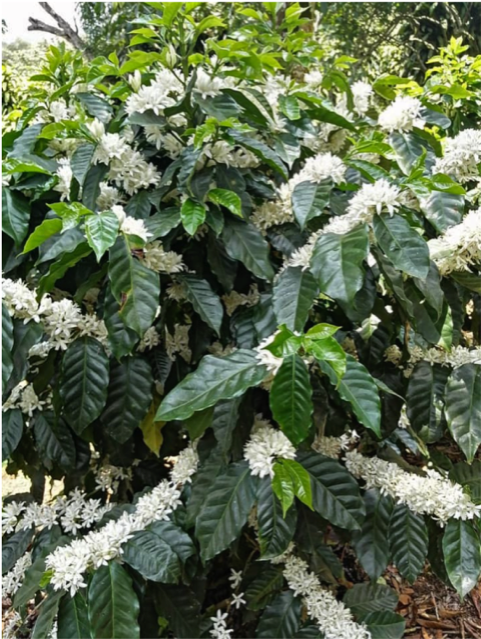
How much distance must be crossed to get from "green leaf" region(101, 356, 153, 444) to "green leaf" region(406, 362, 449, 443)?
0.48 metres

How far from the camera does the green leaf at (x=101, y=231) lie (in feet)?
2.81

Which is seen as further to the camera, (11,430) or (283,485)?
(11,430)

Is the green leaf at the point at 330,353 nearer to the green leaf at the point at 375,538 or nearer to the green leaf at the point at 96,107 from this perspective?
the green leaf at the point at 375,538

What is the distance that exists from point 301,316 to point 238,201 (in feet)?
0.76

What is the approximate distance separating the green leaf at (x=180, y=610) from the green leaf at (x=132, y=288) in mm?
503

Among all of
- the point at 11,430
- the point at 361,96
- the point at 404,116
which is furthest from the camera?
the point at 361,96

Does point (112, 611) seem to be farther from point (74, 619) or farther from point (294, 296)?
point (294, 296)

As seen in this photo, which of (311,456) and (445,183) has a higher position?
(445,183)

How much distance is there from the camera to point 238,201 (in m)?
0.98

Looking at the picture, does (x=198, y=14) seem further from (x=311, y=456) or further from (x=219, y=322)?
(x=311, y=456)

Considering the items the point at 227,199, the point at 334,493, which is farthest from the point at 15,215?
the point at 334,493

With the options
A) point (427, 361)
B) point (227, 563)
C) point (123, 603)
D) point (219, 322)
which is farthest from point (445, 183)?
point (227, 563)

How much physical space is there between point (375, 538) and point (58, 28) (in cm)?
262

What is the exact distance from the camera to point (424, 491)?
1.00 meters
